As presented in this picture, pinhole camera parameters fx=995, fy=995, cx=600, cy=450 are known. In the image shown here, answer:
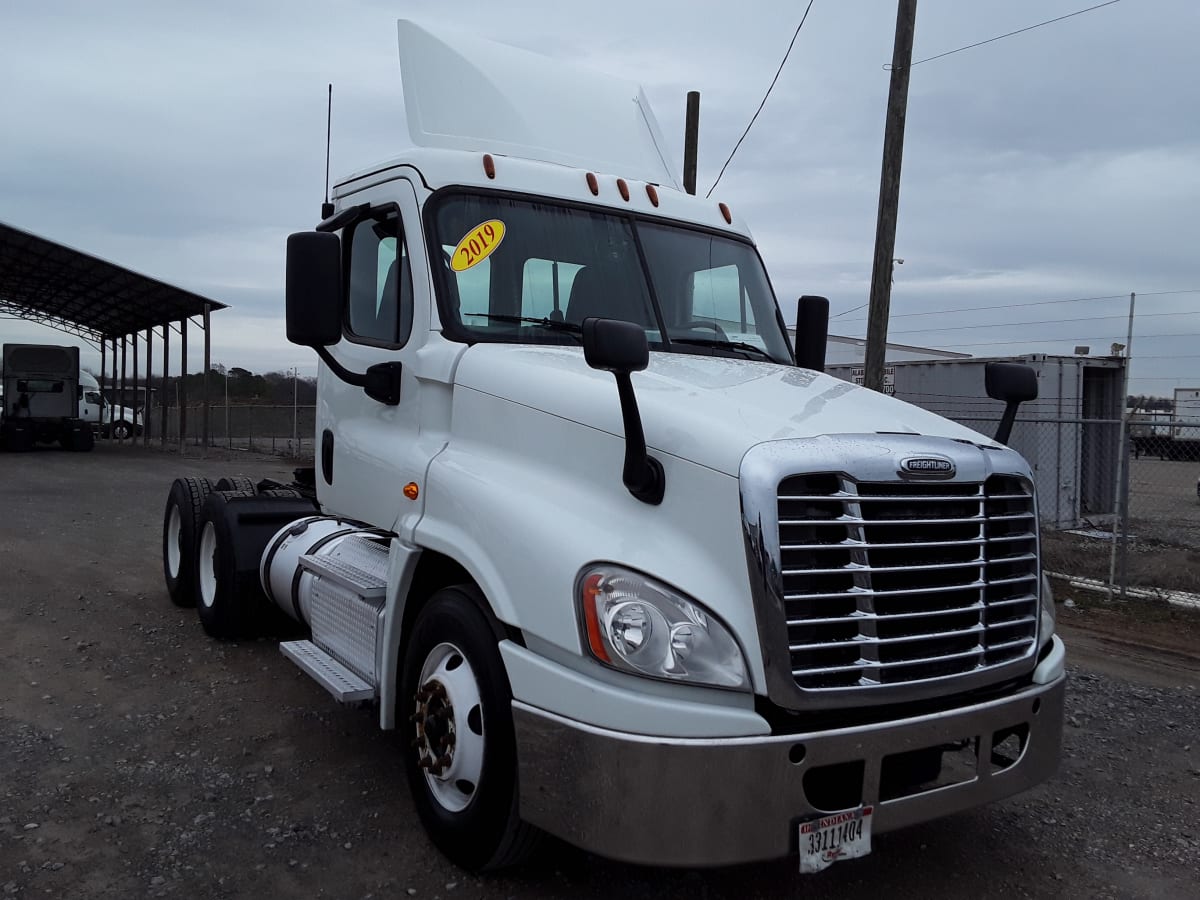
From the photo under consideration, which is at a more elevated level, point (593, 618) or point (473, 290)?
point (473, 290)

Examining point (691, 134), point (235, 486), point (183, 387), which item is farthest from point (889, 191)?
point (183, 387)

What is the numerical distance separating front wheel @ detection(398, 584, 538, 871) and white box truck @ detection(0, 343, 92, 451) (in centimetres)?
2905

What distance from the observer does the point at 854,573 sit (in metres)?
2.98

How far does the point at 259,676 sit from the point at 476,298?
10.4ft

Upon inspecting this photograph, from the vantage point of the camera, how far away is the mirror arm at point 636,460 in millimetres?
3076

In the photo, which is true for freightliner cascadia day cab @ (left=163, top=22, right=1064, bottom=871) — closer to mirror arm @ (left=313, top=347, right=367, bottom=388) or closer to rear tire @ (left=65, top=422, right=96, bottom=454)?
mirror arm @ (left=313, top=347, right=367, bottom=388)

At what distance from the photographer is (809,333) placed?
16.9 ft

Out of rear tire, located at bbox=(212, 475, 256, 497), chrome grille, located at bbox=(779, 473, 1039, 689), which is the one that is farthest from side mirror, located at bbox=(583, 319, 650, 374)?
rear tire, located at bbox=(212, 475, 256, 497)

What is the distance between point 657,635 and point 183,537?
5.65m

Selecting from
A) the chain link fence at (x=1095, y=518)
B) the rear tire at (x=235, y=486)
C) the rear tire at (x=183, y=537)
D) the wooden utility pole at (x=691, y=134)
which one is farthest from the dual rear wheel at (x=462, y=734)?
the wooden utility pole at (x=691, y=134)

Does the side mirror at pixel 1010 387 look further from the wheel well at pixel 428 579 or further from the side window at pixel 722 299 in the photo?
the wheel well at pixel 428 579

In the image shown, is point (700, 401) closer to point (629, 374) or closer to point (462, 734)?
point (629, 374)

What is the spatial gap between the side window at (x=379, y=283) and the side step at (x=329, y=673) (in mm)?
1475

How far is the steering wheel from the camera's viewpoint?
14.6 feet
